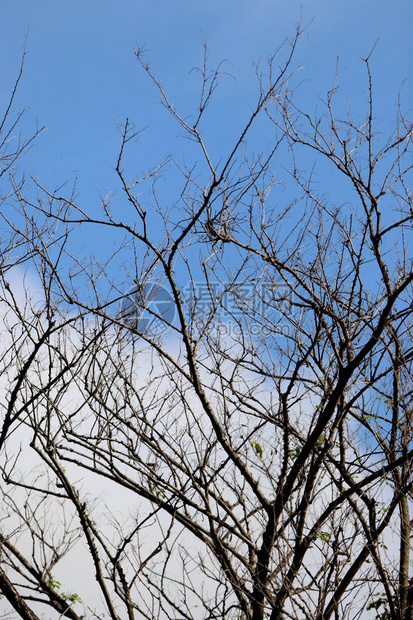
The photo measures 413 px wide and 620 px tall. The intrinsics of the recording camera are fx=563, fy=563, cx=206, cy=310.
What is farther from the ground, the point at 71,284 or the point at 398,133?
the point at 398,133

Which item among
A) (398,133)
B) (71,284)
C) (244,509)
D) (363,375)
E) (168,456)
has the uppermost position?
(398,133)

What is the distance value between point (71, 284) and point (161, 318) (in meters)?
0.83

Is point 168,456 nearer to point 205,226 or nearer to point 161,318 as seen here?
point 161,318

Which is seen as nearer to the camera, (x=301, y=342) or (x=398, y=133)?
(x=398, y=133)

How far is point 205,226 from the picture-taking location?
468 cm

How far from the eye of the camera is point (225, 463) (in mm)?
5207

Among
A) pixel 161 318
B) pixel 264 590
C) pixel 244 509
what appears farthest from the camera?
pixel 244 509

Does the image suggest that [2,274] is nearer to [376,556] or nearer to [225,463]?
[225,463]

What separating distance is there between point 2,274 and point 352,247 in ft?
10.3

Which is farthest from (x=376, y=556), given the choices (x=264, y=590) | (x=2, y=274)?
(x=2, y=274)

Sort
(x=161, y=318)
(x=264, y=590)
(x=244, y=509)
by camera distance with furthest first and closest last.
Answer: (x=244, y=509) → (x=161, y=318) → (x=264, y=590)

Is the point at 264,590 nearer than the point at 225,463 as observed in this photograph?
Yes

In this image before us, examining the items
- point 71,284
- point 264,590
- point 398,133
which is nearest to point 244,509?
point 264,590

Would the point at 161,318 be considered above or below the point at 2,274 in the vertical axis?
below
